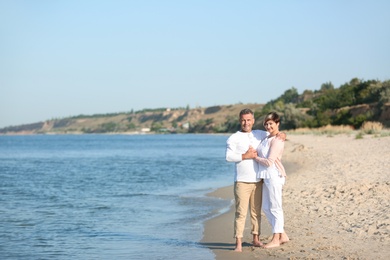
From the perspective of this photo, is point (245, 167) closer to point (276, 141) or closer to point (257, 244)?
point (276, 141)

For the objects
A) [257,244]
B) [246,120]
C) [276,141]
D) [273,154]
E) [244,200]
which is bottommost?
[257,244]

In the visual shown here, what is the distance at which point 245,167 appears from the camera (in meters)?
7.71

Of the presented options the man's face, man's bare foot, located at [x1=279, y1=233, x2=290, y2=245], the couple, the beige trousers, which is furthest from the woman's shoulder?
man's bare foot, located at [x1=279, y1=233, x2=290, y2=245]

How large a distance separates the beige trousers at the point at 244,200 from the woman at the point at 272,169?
123 millimetres

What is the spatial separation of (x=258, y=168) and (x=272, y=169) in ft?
0.70

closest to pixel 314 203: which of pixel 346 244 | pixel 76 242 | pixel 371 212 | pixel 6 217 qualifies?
pixel 371 212

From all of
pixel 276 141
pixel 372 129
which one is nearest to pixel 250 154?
pixel 276 141

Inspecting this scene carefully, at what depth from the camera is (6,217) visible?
12.8m

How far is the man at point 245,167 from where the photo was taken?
757 centimetres

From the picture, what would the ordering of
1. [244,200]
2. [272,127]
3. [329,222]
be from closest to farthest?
[272,127]
[244,200]
[329,222]

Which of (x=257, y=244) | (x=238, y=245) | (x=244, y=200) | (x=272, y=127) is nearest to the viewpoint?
(x=272, y=127)

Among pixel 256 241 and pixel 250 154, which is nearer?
pixel 250 154

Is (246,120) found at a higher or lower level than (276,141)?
higher

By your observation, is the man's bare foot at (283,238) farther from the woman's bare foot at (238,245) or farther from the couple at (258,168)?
the woman's bare foot at (238,245)
